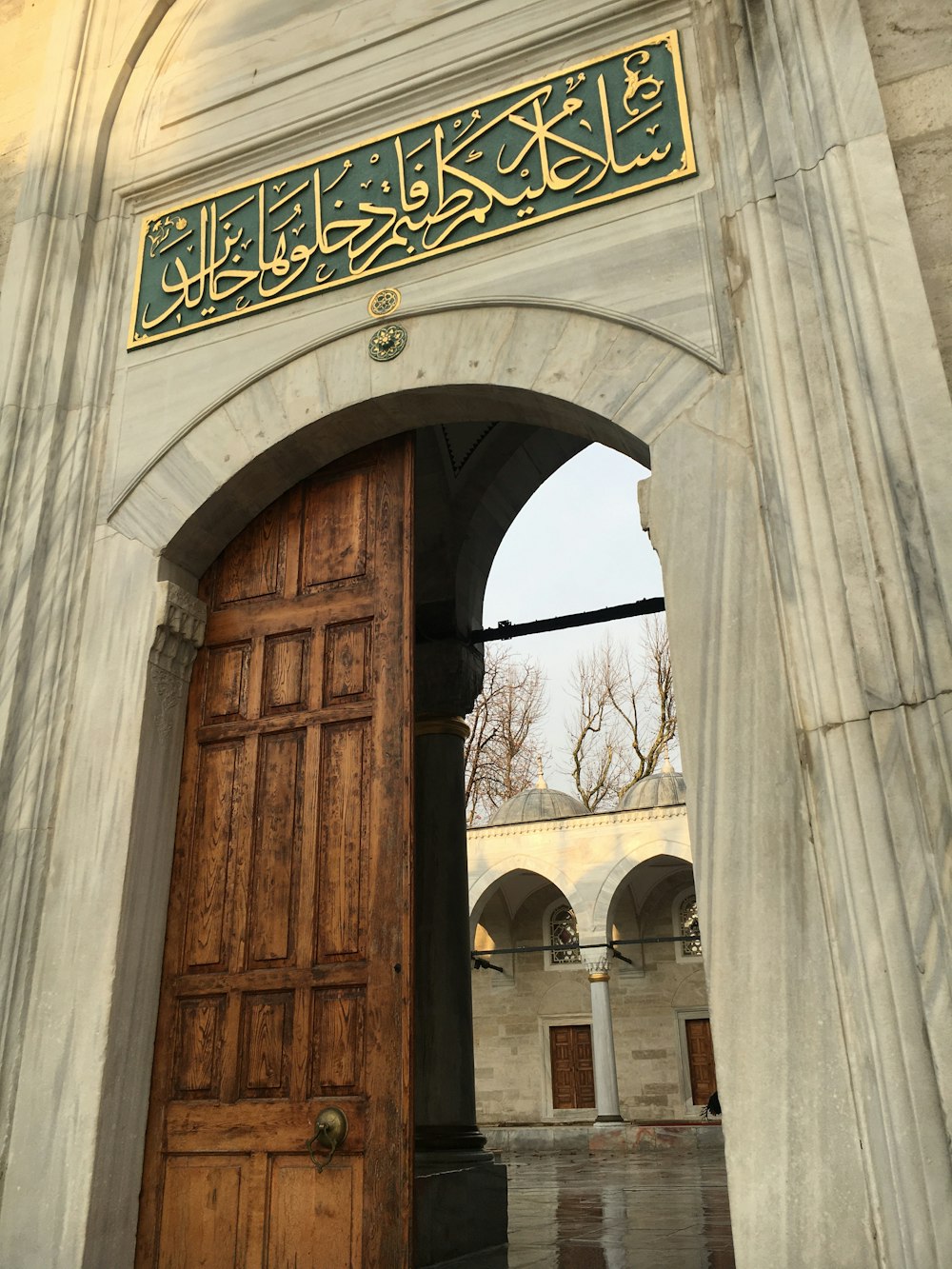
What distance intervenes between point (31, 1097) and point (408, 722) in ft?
5.33

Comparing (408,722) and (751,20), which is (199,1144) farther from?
(751,20)

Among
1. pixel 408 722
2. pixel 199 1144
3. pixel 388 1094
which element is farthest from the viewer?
pixel 408 722

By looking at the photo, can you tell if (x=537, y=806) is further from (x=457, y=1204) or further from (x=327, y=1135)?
→ (x=327, y=1135)

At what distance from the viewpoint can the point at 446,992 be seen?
518 cm

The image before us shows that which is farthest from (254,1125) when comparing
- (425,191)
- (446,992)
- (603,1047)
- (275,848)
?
(603,1047)

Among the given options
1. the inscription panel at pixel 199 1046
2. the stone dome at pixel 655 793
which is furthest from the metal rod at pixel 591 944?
the inscription panel at pixel 199 1046

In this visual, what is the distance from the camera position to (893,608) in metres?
2.61

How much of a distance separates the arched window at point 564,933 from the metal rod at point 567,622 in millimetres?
15017

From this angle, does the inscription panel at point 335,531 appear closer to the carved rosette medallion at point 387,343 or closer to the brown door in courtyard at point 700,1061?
the carved rosette medallion at point 387,343

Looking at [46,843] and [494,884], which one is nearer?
[46,843]

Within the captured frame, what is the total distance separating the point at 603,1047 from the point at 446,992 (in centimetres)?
1252

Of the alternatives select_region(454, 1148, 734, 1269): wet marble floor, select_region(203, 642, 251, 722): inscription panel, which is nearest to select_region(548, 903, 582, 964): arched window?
select_region(454, 1148, 734, 1269): wet marble floor

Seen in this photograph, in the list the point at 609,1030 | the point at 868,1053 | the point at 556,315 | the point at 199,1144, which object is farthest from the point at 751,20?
the point at 609,1030

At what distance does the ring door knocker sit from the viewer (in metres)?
3.06
